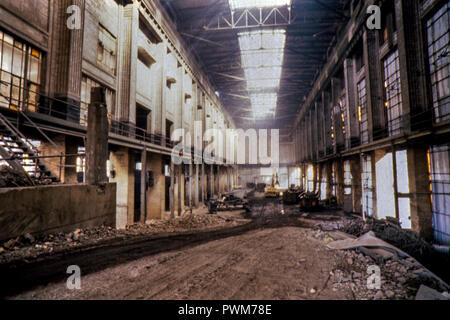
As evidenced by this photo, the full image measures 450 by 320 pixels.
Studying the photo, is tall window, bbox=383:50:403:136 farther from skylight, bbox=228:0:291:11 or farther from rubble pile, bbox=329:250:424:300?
skylight, bbox=228:0:291:11

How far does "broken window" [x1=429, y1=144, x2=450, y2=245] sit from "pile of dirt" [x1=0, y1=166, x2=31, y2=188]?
13.7 meters

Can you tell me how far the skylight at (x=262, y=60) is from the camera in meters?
19.2

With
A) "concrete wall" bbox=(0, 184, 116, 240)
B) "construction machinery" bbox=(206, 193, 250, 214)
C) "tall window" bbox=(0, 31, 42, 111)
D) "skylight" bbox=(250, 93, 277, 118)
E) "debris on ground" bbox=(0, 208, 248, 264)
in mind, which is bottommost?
"construction machinery" bbox=(206, 193, 250, 214)

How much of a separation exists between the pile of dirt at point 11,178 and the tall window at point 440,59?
13.6 m

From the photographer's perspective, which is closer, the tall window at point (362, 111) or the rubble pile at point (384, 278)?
the rubble pile at point (384, 278)

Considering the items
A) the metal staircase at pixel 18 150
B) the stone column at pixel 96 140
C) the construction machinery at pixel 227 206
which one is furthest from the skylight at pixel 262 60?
the metal staircase at pixel 18 150

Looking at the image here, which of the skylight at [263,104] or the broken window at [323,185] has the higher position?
the skylight at [263,104]

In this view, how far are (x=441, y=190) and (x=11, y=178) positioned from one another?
14010 mm

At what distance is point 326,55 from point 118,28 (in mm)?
19664

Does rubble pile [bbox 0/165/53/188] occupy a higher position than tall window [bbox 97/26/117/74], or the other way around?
tall window [bbox 97/26/117/74]

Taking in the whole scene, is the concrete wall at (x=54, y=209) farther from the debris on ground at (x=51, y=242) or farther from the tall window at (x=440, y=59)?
the tall window at (x=440, y=59)

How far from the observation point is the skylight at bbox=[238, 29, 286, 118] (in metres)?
19.2

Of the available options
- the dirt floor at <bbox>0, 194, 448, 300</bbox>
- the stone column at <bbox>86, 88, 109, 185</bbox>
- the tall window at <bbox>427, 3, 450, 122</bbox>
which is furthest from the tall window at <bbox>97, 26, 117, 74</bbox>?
the tall window at <bbox>427, 3, 450, 122</bbox>

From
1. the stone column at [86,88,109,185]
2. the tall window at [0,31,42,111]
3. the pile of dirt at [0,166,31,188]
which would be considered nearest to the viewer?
the pile of dirt at [0,166,31,188]
